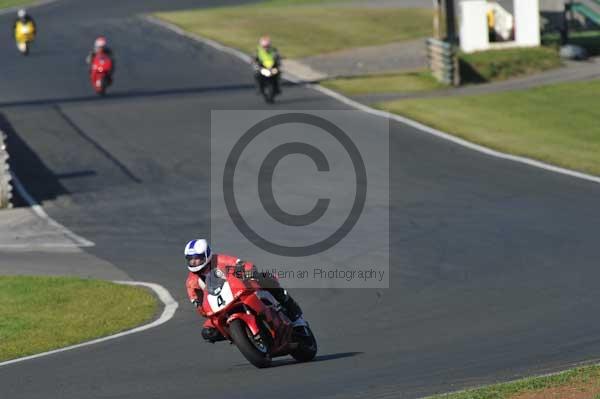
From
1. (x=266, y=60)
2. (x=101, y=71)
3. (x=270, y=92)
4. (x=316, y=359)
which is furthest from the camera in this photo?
(x=101, y=71)

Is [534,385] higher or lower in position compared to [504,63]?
higher

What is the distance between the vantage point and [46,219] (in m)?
25.0

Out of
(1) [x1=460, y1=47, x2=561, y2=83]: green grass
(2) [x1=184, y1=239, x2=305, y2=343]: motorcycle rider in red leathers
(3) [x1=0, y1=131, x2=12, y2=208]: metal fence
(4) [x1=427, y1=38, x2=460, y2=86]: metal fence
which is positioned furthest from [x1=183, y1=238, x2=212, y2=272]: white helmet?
(1) [x1=460, y1=47, x2=561, y2=83]: green grass

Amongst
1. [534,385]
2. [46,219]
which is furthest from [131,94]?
[534,385]

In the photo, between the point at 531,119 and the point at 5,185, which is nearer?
the point at 5,185

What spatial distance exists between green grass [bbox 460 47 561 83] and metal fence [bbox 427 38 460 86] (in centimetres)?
51

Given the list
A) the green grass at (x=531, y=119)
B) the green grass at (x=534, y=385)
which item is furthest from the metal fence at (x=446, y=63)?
the green grass at (x=534, y=385)

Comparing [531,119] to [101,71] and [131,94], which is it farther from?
[101,71]

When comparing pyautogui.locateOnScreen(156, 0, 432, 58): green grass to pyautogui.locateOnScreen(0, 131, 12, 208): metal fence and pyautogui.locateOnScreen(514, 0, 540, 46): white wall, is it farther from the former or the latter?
pyautogui.locateOnScreen(0, 131, 12, 208): metal fence

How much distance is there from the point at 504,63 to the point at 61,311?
25117mm

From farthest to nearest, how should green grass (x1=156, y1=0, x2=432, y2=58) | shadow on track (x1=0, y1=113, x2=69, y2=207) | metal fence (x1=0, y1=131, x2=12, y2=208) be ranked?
green grass (x1=156, y1=0, x2=432, y2=58) < shadow on track (x1=0, y1=113, x2=69, y2=207) < metal fence (x1=0, y1=131, x2=12, y2=208)

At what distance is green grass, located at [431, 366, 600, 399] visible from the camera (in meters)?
9.91

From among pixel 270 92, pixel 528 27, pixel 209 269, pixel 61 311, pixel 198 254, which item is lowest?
pixel 61 311

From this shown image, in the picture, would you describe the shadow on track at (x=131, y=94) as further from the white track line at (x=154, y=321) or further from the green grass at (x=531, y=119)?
the white track line at (x=154, y=321)
